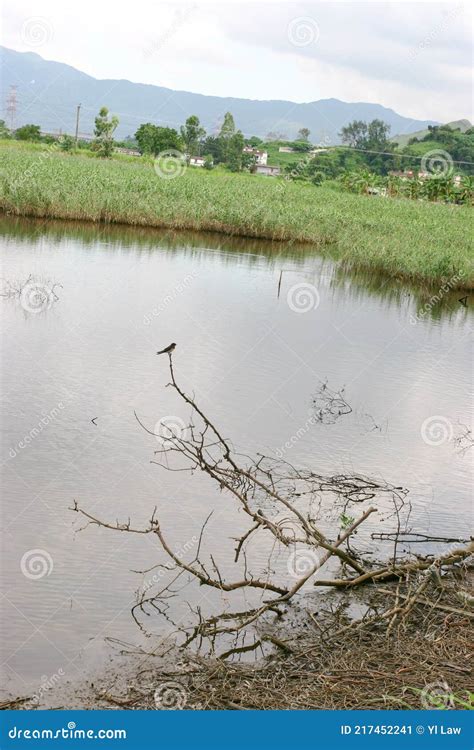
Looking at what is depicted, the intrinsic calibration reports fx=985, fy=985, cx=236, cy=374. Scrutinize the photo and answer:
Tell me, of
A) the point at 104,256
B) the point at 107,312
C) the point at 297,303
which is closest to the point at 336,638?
the point at 107,312

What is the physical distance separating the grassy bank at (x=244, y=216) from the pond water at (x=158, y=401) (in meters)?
1.46

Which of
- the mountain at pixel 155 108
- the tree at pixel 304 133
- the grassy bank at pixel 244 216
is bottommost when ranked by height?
the grassy bank at pixel 244 216

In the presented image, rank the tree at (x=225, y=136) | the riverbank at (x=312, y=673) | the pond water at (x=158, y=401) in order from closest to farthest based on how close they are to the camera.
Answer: the riverbank at (x=312, y=673) < the pond water at (x=158, y=401) < the tree at (x=225, y=136)

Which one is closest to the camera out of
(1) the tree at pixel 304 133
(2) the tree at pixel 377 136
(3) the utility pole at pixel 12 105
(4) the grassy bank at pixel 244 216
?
(4) the grassy bank at pixel 244 216

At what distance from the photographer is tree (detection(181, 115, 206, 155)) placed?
49881 mm

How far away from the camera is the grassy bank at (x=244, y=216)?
17766mm

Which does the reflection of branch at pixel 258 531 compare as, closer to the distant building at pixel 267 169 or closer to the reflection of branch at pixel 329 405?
the reflection of branch at pixel 329 405

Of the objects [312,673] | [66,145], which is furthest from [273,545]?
[66,145]

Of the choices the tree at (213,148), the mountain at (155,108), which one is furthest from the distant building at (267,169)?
the mountain at (155,108)

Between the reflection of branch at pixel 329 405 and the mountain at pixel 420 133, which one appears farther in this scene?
the mountain at pixel 420 133

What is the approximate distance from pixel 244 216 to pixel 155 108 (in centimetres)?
16966

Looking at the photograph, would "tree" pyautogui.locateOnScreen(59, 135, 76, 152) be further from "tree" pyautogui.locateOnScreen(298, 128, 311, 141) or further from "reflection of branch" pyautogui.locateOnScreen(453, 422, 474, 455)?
"reflection of branch" pyautogui.locateOnScreen(453, 422, 474, 455)

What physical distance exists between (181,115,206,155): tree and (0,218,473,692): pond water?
3484 centimetres

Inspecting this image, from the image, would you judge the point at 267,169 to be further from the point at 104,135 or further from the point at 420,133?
the point at 420,133
